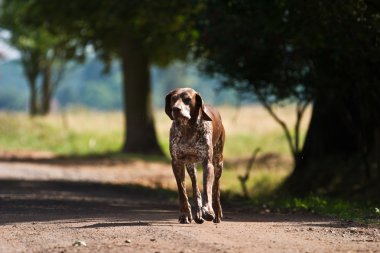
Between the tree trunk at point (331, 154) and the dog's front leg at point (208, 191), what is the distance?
10.6 metres

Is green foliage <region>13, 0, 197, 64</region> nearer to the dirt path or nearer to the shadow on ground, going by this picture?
the shadow on ground

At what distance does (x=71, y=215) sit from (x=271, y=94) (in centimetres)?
886

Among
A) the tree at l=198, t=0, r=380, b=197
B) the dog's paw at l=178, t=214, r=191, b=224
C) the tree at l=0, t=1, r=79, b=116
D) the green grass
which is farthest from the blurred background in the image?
the tree at l=0, t=1, r=79, b=116

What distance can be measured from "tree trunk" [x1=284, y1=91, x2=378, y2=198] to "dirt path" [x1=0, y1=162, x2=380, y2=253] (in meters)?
4.83

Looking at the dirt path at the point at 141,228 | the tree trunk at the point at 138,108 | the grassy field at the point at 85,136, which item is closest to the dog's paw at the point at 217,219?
the dirt path at the point at 141,228

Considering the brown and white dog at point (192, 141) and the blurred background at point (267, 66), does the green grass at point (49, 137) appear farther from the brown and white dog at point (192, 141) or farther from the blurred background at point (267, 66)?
the brown and white dog at point (192, 141)

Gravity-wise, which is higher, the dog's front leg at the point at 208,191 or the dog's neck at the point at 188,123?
the dog's neck at the point at 188,123

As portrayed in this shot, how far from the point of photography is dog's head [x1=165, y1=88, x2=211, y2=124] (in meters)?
11.3

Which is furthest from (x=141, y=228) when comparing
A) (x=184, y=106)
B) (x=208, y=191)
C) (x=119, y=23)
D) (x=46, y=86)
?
(x=46, y=86)

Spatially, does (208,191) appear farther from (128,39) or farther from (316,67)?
(128,39)

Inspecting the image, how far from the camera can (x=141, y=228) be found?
11328 mm

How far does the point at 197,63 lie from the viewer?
23.3 m

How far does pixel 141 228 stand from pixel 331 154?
44.6 ft

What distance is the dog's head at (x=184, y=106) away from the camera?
11.3m
